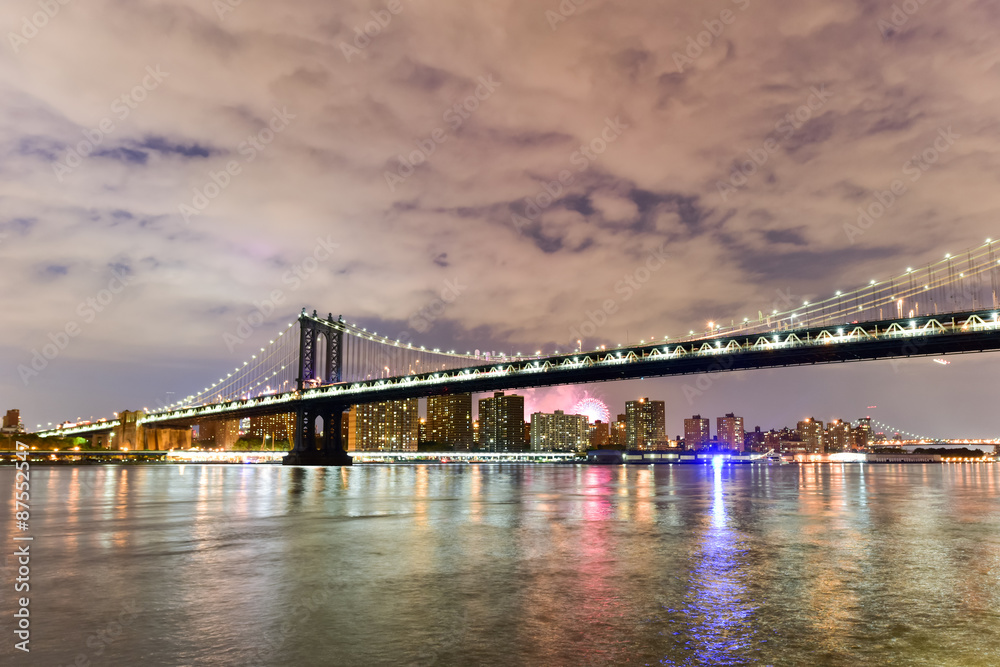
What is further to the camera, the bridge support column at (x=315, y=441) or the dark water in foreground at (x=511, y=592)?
the bridge support column at (x=315, y=441)

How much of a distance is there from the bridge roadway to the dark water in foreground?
50.5 metres

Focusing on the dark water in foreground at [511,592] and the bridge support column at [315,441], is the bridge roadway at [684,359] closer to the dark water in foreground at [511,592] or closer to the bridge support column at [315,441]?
the bridge support column at [315,441]

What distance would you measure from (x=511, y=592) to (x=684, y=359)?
7164 cm

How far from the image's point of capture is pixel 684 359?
8012 cm

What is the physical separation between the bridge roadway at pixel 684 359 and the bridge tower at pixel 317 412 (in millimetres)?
2010

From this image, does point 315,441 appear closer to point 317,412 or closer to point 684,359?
point 317,412

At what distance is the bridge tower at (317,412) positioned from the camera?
102500 millimetres

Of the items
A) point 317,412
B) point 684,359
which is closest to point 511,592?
point 684,359

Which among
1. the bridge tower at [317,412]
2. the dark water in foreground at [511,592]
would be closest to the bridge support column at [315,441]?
the bridge tower at [317,412]

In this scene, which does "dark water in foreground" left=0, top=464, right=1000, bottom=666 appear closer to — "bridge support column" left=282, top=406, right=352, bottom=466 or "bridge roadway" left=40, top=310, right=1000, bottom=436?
"bridge roadway" left=40, top=310, right=1000, bottom=436

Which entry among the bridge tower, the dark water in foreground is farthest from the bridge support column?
the dark water in foreground

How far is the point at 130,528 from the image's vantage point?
21.2 m

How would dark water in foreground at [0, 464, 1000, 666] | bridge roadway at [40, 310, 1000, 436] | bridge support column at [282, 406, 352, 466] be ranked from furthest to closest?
1. bridge support column at [282, 406, 352, 466]
2. bridge roadway at [40, 310, 1000, 436]
3. dark water in foreground at [0, 464, 1000, 666]

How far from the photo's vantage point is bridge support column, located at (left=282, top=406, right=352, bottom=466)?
102 m
